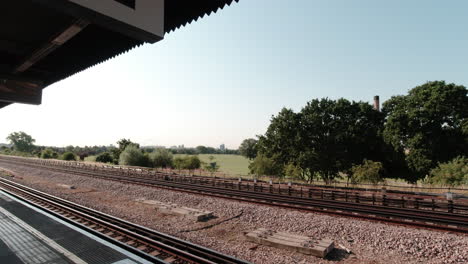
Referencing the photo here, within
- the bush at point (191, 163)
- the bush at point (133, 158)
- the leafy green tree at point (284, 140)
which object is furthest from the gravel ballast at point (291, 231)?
the bush at point (133, 158)

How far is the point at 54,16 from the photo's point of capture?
6.11m

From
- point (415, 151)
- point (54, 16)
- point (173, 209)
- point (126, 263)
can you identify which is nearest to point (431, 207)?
point (173, 209)

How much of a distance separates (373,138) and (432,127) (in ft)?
24.9

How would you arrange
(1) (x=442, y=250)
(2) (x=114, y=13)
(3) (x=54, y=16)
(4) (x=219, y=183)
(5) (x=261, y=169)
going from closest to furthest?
(2) (x=114, y=13) → (3) (x=54, y=16) → (1) (x=442, y=250) → (4) (x=219, y=183) → (5) (x=261, y=169)

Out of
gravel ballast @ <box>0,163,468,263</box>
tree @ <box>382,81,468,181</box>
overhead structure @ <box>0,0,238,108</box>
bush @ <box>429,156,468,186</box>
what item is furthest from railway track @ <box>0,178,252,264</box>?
tree @ <box>382,81,468,181</box>

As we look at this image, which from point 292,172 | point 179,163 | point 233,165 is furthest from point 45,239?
point 233,165

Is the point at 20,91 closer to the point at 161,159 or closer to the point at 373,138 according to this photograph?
the point at 373,138

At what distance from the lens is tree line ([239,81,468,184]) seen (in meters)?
34.4

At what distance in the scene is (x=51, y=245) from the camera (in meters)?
8.40

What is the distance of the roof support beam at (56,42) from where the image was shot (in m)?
6.00

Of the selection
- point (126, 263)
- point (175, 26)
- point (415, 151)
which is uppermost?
point (175, 26)

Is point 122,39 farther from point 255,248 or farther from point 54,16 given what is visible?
point 255,248

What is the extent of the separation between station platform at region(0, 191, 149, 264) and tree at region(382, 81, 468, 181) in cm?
3877

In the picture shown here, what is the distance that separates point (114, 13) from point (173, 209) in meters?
15.1
